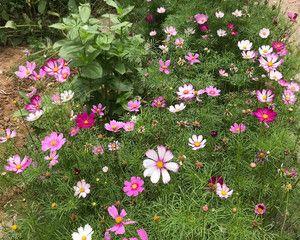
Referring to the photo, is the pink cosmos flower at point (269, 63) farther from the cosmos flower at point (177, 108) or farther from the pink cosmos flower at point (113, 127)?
the pink cosmos flower at point (113, 127)

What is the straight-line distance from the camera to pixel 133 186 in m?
2.10

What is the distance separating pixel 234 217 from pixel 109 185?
2.17 feet

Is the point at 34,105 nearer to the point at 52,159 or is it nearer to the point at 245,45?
the point at 52,159

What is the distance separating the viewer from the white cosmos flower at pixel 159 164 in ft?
6.68

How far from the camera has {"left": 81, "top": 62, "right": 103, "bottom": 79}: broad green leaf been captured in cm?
243

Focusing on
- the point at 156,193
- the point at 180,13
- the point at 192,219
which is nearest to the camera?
the point at 192,219

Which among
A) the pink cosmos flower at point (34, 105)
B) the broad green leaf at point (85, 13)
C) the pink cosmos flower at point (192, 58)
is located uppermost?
the broad green leaf at point (85, 13)

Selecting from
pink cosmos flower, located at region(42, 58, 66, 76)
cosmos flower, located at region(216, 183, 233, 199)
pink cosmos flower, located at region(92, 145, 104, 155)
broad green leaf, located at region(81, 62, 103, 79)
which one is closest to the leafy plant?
broad green leaf, located at region(81, 62, 103, 79)

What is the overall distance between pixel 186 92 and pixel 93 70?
573 millimetres

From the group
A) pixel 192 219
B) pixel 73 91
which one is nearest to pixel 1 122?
pixel 73 91

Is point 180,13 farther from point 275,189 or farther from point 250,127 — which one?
point 275,189

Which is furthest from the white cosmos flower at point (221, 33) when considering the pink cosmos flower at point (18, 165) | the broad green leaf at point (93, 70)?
the pink cosmos flower at point (18, 165)

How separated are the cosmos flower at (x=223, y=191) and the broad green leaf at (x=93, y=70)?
35.5 inches

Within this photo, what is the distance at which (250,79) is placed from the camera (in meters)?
2.90
